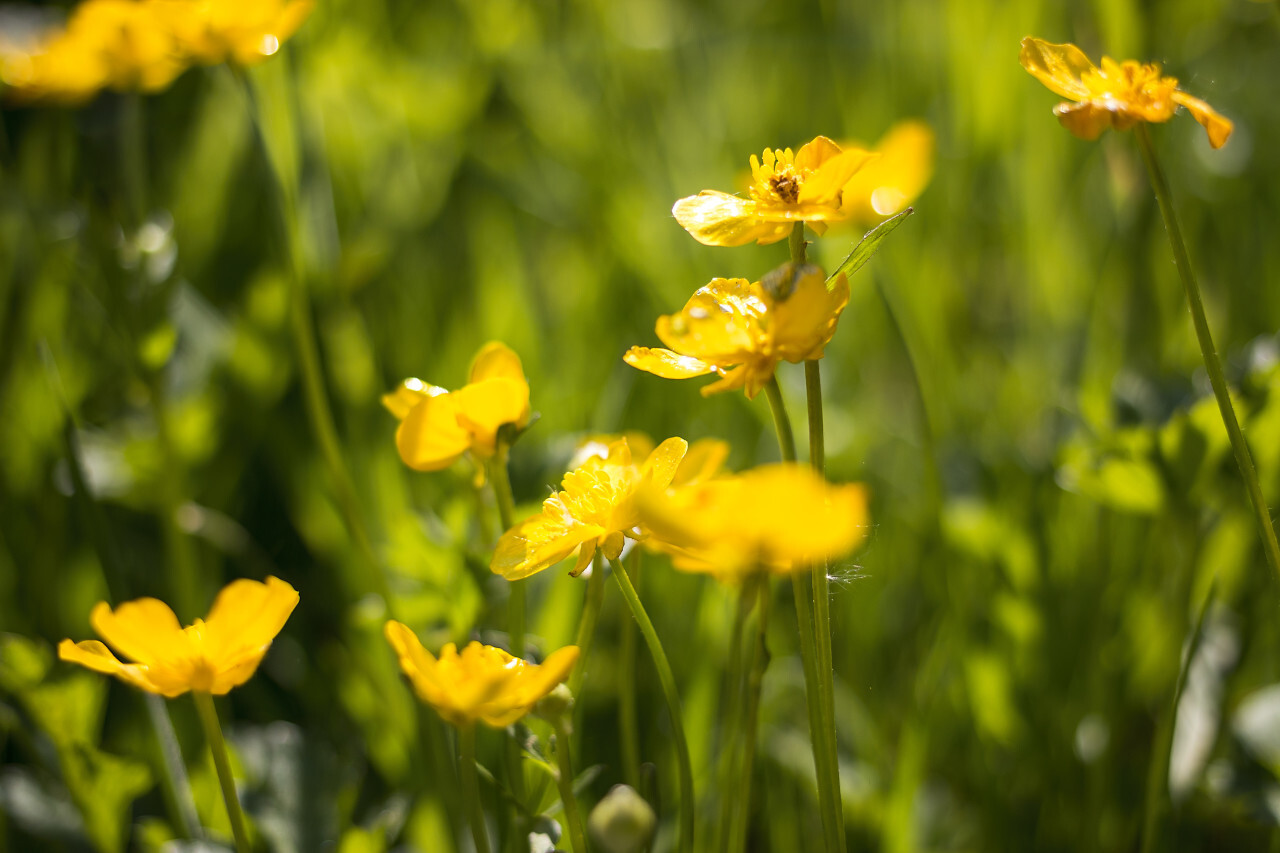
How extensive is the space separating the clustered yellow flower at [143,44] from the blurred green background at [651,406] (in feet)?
0.42

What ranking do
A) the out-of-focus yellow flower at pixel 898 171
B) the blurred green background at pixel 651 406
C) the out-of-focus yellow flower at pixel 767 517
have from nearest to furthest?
the out-of-focus yellow flower at pixel 767 517, the blurred green background at pixel 651 406, the out-of-focus yellow flower at pixel 898 171

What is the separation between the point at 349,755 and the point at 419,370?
1.66ft

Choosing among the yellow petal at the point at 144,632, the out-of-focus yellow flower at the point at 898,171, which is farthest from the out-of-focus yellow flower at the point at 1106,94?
the yellow petal at the point at 144,632

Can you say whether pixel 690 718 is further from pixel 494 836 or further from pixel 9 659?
pixel 9 659

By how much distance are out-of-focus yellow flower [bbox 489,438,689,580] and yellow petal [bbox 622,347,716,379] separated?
0.11 ft

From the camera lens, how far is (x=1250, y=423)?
678 millimetres

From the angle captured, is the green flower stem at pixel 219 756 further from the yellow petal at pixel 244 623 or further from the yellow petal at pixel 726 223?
the yellow petal at pixel 726 223

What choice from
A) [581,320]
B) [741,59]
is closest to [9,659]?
[581,320]

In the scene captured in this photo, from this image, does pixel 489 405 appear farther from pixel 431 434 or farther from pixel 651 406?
pixel 651 406

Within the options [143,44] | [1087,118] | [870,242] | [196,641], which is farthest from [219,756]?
[143,44]

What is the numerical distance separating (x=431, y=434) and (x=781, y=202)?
211 millimetres

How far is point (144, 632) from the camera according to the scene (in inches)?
17.8

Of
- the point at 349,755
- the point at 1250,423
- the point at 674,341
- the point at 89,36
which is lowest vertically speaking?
the point at 349,755

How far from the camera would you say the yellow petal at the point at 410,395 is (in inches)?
20.3
